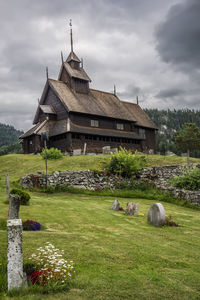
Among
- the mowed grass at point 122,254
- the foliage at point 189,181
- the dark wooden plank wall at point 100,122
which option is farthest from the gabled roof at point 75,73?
the mowed grass at point 122,254

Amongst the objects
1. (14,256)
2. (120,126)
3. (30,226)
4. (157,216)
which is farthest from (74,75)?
(14,256)

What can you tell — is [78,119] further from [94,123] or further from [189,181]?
[189,181]

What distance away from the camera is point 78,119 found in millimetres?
38906

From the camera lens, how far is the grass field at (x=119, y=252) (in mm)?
4914

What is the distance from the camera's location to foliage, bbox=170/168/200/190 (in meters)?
19.2

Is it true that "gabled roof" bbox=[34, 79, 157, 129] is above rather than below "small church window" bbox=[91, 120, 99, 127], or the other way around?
above

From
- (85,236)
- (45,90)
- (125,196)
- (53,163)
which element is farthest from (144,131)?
(85,236)

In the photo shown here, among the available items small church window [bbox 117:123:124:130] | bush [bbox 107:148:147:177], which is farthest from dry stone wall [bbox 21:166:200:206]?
small church window [bbox 117:123:124:130]

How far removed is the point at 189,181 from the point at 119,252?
45.9 feet

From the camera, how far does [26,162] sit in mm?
29500

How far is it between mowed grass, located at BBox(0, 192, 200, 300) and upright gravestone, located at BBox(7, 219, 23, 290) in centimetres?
33

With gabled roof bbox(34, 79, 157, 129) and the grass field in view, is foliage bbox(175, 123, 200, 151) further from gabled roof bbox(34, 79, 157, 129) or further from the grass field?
the grass field

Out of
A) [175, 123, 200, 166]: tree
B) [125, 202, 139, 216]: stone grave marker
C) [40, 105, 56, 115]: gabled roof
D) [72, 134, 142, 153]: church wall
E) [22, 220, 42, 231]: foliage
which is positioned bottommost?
[125, 202, 139, 216]: stone grave marker

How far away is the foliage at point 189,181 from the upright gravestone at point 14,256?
645 inches
